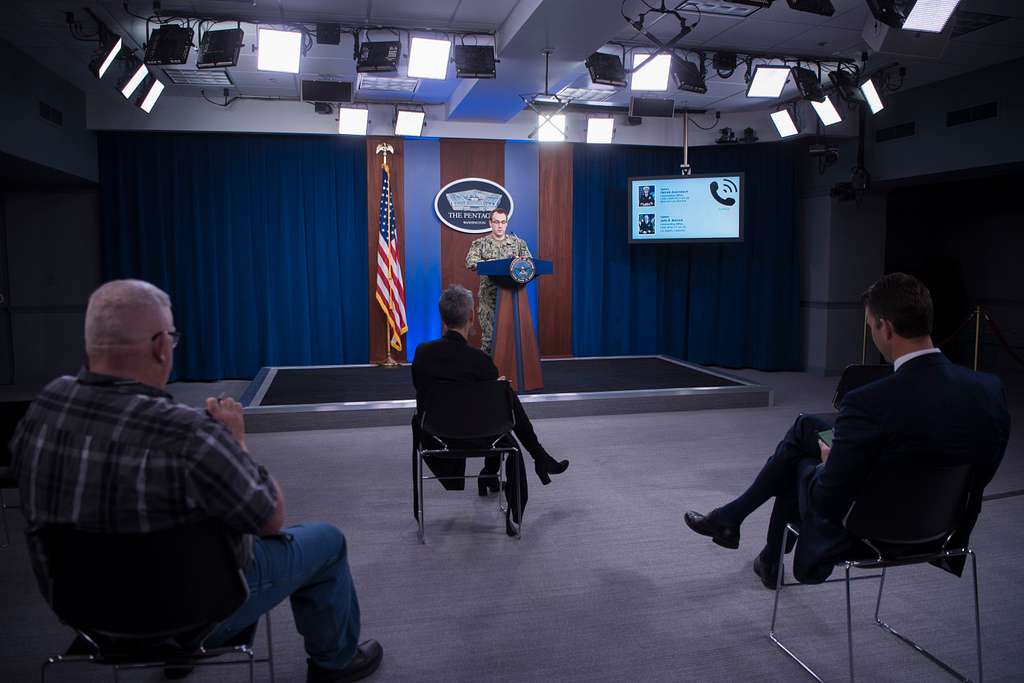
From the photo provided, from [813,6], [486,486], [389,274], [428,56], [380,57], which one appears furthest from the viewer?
[389,274]

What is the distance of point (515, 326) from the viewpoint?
238 inches

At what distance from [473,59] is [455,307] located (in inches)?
118

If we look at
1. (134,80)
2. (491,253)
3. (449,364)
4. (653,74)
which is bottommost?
(449,364)

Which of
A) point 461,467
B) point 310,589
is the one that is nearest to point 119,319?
point 310,589

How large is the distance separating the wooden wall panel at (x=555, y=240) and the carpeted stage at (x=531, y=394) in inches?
41.1

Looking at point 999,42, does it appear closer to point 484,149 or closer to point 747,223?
point 747,223

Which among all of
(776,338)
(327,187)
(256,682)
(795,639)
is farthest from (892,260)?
(256,682)

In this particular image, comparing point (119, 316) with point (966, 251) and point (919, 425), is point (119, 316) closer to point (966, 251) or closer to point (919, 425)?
point (919, 425)

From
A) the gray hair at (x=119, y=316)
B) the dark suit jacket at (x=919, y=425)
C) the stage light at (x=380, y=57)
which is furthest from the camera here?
the stage light at (x=380, y=57)

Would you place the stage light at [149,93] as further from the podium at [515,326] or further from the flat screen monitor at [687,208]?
the flat screen monitor at [687,208]

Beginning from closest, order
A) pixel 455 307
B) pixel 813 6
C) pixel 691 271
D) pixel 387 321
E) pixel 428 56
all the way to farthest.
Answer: pixel 455 307, pixel 813 6, pixel 428 56, pixel 387 321, pixel 691 271

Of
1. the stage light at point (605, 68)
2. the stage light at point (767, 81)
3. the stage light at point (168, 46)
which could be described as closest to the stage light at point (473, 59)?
the stage light at point (605, 68)

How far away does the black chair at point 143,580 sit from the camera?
4.54 feet

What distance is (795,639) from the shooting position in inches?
94.4
